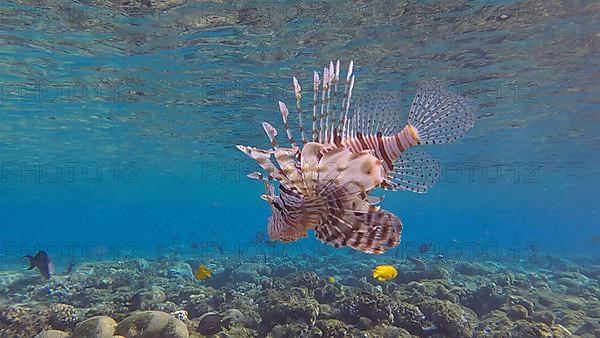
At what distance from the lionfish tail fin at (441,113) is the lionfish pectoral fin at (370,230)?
1823mm

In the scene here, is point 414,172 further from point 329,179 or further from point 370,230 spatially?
point 329,179

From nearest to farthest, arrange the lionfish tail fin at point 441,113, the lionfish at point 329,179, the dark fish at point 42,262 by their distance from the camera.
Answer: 1. the lionfish at point 329,179
2. the lionfish tail fin at point 441,113
3. the dark fish at point 42,262

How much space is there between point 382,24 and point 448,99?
7.51 meters

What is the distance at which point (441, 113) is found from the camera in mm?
4246

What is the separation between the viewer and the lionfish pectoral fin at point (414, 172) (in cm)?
375

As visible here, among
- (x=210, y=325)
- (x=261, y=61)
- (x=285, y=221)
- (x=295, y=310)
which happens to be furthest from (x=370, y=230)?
(x=261, y=61)

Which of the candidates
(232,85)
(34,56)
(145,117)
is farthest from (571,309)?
(145,117)

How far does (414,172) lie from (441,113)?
0.78m

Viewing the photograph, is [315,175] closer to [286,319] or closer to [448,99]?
[448,99]

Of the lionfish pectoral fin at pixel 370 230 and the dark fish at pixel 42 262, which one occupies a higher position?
the lionfish pectoral fin at pixel 370 230

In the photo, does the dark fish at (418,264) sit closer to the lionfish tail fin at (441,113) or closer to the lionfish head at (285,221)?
the lionfish tail fin at (441,113)

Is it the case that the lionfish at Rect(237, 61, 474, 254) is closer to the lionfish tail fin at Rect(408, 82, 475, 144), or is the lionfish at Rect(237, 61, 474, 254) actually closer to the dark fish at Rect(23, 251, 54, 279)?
the lionfish tail fin at Rect(408, 82, 475, 144)

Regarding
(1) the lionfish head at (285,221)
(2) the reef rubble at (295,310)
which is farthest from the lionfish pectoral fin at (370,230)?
(2) the reef rubble at (295,310)

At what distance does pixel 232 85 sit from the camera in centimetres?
1573
